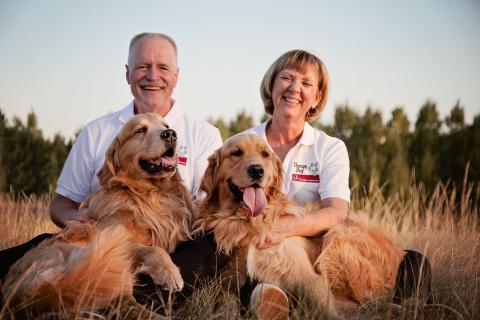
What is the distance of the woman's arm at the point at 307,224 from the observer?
3521mm

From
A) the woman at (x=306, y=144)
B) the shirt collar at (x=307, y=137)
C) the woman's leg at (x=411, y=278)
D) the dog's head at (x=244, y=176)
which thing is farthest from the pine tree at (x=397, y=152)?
the dog's head at (x=244, y=176)

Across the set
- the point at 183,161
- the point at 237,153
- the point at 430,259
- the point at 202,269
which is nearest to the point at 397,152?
the point at 430,259

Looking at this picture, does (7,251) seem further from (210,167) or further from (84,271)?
(210,167)

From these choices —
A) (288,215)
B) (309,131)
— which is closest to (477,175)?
(309,131)

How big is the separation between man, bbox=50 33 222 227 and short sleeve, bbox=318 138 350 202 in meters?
0.92

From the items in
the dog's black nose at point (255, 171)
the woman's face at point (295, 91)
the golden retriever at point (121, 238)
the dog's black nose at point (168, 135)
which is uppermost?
the woman's face at point (295, 91)

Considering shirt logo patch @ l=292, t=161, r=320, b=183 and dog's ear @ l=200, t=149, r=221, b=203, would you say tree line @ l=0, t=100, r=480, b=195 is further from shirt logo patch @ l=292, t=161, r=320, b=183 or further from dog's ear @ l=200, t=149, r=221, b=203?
dog's ear @ l=200, t=149, r=221, b=203

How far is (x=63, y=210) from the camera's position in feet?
12.8

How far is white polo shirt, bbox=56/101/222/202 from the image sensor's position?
13.3 ft

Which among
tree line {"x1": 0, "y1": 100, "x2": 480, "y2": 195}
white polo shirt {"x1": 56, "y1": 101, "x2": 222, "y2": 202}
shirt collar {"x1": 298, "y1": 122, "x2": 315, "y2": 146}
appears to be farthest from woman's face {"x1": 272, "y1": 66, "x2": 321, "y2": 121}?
tree line {"x1": 0, "y1": 100, "x2": 480, "y2": 195}

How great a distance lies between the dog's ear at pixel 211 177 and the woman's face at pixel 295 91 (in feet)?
2.81

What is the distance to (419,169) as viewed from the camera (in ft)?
28.6

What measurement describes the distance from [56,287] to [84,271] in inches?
6.1

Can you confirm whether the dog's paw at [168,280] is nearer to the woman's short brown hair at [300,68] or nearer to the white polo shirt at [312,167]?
the white polo shirt at [312,167]
